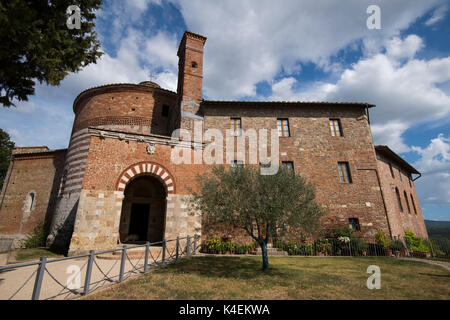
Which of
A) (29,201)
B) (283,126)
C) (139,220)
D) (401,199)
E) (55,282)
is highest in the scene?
(283,126)

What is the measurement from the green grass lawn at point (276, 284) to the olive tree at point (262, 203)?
1285mm

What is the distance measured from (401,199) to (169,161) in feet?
63.2

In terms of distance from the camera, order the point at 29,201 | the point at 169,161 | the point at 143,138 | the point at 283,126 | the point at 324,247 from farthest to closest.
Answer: the point at 29,201, the point at 283,126, the point at 324,247, the point at 169,161, the point at 143,138

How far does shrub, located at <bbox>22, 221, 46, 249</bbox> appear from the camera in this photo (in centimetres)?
1371

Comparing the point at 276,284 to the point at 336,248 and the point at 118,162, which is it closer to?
the point at 336,248

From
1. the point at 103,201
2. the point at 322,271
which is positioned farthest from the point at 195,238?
the point at 322,271

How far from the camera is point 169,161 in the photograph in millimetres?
11609

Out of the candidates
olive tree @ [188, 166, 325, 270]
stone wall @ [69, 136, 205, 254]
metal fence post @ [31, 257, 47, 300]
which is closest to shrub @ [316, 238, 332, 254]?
olive tree @ [188, 166, 325, 270]

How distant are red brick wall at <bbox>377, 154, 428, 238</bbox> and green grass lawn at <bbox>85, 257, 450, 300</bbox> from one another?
7.44 metres

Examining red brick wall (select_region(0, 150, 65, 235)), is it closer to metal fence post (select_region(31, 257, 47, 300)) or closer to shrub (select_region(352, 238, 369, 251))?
metal fence post (select_region(31, 257, 47, 300))

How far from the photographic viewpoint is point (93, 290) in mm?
4988

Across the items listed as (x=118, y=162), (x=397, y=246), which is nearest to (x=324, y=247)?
(x=397, y=246)

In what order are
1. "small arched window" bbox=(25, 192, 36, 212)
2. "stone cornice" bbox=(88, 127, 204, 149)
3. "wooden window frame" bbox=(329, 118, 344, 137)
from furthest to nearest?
"small arched window" bbox=(25, 192, 36, 212), "wooden window frame" bbox=(329, 118, 344, 137), "stone cornice" bbox=(88, 127, 204, 149)
